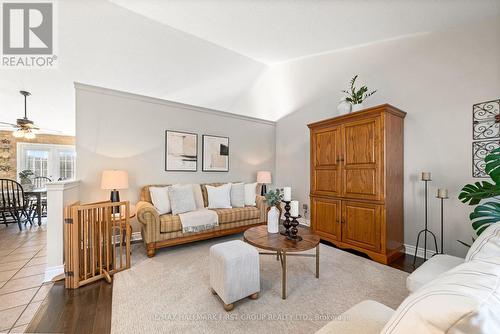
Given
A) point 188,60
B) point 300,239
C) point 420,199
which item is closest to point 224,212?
point 300,239

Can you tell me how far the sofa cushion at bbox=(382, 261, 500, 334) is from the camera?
1.56 feet

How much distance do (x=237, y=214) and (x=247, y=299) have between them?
1.73 meters

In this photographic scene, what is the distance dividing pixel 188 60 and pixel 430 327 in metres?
3.93

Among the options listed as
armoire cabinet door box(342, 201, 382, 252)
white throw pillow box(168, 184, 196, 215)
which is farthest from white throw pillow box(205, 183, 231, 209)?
armoire cabinet door box(342, 201, 382, 252)

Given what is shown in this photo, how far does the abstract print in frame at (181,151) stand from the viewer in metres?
3.87

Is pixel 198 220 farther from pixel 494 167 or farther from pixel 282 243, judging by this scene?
pixel 494 167

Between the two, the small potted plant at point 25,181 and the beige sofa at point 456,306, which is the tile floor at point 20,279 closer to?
the small potted plant at point 25,181

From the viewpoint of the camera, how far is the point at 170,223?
2.99m

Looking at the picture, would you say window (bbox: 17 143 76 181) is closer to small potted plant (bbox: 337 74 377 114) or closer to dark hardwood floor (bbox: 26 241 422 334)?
→ dark hardwood floor (bbox: 26 241 422 334)

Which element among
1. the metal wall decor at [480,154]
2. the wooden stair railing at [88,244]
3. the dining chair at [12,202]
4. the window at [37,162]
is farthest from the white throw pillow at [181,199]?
the window at [37,162]

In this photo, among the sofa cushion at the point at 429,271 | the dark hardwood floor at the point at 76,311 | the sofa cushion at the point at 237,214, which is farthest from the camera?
the sofa cushion at the point at 237,214

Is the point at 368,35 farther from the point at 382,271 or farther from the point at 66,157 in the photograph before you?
the point at 66,157

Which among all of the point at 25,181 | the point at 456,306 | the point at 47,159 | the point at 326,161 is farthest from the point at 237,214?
the point at 47,159

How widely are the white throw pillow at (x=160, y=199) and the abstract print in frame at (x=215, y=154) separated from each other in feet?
3.60
